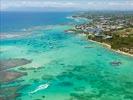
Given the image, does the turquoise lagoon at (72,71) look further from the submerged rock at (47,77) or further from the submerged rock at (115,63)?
the submerged rock at (115,63)

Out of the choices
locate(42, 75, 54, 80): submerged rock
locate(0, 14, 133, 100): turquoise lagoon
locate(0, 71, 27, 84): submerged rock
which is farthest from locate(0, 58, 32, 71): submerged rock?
locate(42, 75, 54, 80): submerged rock

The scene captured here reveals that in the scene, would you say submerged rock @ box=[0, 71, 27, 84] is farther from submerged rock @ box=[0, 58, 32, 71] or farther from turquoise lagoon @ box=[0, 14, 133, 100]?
submerged rock @ box=[0, 58, 32, 71]

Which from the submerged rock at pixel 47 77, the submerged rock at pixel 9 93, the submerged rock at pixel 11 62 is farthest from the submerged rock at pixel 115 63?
the submerged rock at pixel 9 93

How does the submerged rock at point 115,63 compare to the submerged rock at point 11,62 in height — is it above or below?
below

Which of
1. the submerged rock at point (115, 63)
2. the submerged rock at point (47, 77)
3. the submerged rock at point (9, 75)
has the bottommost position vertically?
the submerged rock at point (47, 77)

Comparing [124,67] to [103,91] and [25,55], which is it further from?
[25,55]

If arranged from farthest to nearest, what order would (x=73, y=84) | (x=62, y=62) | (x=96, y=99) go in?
(x=62, y=62), (x=73, y=84), (x=96, y=99)

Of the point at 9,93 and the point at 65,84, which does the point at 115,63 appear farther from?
the point at 9,93

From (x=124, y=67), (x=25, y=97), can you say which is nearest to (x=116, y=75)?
(x=124, y=67)
